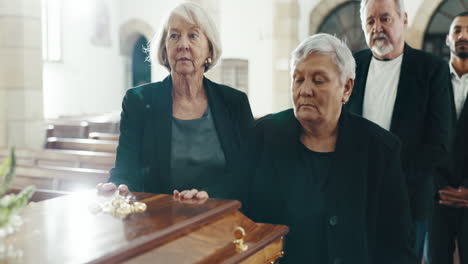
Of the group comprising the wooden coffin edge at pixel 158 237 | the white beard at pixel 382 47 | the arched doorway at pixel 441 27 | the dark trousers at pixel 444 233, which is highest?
the arched doorway at pixel 441 27

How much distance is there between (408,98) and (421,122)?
135 millimetres

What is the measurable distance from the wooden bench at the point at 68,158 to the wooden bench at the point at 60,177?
14.1 inches

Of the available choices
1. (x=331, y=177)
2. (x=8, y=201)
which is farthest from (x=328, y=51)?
(x=8, y=201)

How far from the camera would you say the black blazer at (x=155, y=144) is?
2.21 metres

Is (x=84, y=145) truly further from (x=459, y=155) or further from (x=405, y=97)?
(x=405, y=97)

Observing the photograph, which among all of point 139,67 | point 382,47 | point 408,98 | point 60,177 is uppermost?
point 139,67

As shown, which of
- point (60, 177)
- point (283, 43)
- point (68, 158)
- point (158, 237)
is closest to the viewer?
point (158, 237)

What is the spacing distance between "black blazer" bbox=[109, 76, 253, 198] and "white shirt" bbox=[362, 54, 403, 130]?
2.37 ft

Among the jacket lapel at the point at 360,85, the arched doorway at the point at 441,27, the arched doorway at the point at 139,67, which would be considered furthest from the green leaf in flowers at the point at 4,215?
the arched doorway at the point at 139,67

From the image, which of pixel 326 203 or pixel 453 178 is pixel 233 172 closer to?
pixel 326 203

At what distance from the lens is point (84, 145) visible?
5.89 m

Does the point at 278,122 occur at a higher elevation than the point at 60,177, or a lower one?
higher

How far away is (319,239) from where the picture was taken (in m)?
1.89

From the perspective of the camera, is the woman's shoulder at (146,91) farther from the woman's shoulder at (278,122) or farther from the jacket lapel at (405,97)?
the jacket lapel at (405,97)
